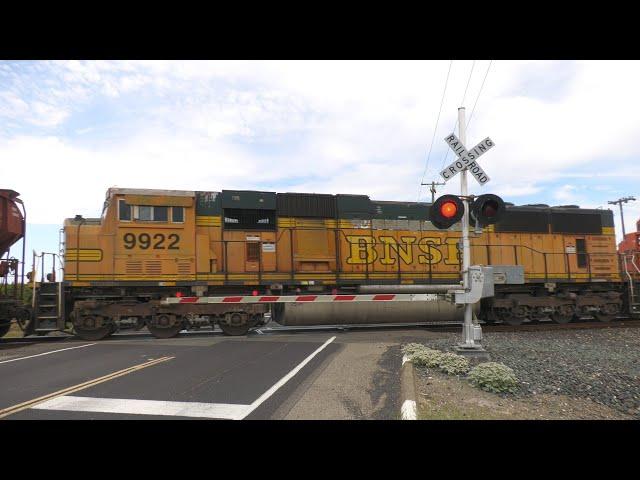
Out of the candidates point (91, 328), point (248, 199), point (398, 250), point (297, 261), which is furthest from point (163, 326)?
point (398, 250)

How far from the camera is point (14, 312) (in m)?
11.4

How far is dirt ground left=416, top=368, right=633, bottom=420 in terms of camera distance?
455 centimetres

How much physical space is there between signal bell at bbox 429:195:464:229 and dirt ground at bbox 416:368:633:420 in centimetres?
264

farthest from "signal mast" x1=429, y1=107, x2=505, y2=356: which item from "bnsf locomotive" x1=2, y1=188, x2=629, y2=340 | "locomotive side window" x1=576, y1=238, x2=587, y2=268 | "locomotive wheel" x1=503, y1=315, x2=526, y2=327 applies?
"locomotive side window" x1=576, y1=238, x2=587, y2=268

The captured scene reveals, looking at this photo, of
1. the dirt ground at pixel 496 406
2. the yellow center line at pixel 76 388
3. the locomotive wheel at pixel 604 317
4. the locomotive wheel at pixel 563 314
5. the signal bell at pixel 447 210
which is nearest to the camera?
the dirt ground at pixel 496 406

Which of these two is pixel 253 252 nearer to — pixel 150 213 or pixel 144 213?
pixel 150 213

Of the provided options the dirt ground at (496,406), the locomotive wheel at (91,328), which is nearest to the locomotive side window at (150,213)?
the locomotive wheel at (91,328)

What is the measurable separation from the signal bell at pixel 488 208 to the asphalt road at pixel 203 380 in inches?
114

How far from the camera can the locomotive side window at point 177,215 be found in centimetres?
1233

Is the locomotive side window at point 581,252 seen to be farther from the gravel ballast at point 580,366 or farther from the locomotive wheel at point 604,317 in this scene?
the gravel ballast at point 580,366

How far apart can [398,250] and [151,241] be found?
24.4 feet

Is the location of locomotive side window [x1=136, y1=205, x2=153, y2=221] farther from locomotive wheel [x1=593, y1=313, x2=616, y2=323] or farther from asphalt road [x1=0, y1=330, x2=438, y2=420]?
locomotive wheel [x1=593, y1=313, x2=616, y2=323]

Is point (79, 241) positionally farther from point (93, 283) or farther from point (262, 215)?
point (262, 215)
